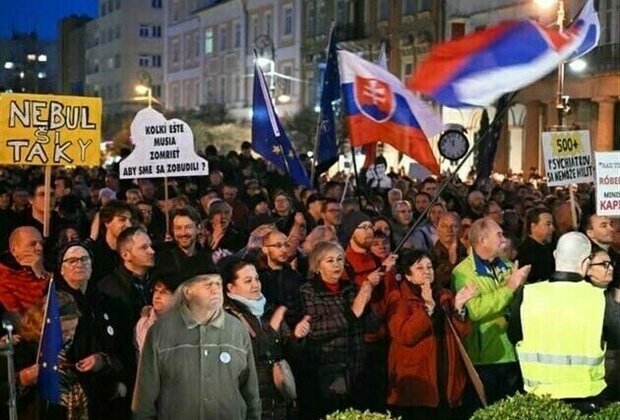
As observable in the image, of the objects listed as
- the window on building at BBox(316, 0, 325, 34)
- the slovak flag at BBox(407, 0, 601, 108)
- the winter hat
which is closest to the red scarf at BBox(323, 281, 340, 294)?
the winter hat

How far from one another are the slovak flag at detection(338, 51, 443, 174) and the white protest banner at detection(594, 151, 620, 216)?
97.1 inches

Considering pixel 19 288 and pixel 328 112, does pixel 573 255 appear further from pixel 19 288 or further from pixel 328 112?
pixel 328 112

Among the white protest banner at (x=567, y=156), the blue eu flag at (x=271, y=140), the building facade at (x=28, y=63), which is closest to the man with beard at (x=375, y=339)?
the white protest banner at (x=567, y=156)

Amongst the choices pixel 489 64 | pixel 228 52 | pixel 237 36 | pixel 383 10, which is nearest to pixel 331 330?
pixel 489 64

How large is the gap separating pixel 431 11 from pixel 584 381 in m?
42.9

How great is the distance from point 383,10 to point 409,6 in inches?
115

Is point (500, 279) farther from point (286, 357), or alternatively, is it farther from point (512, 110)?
point (512, 110)

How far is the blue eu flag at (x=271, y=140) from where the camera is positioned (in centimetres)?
1431

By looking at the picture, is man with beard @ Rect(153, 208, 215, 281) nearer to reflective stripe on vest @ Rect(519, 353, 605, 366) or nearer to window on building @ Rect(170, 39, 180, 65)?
reflective stripe on vest @ Rect(519, 353, 605, 366)

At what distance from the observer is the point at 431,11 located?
1902 inches

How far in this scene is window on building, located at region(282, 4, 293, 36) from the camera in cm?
6238

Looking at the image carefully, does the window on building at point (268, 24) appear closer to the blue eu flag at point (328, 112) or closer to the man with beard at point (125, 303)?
the blue eu flag at point (328, 112)

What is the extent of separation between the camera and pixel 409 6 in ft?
167

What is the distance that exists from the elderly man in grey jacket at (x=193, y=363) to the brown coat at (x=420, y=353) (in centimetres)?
234
